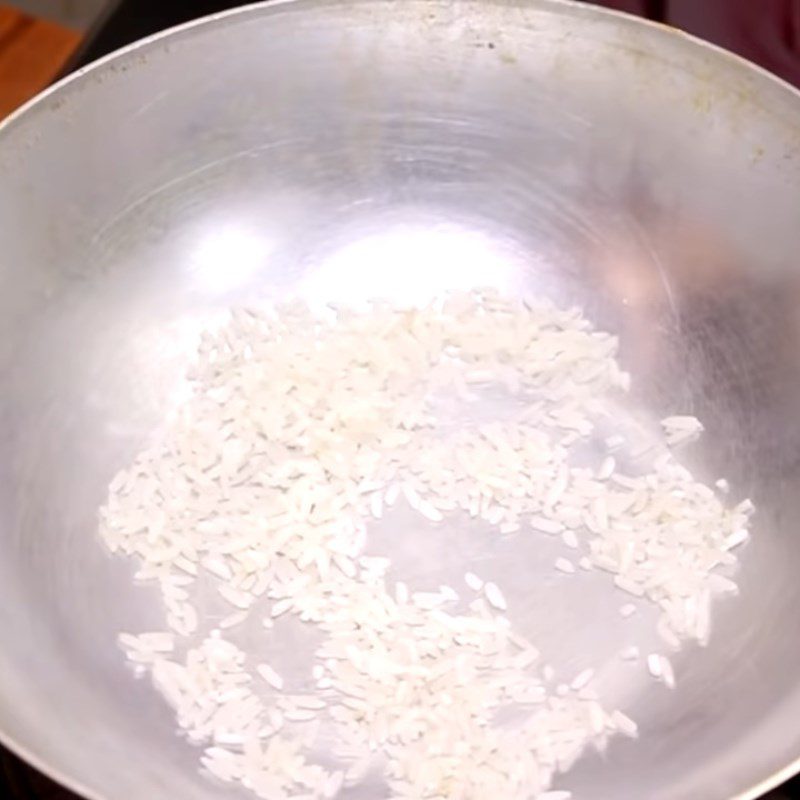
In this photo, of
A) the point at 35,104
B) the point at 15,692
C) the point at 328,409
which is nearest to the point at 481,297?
the point at 328,409

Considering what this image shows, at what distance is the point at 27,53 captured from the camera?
1519 millimetres

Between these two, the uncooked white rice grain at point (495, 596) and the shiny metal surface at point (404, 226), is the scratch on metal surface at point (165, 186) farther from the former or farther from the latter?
the uncooked white rice grain at point (495, 596)

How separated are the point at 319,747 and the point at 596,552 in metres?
0.25

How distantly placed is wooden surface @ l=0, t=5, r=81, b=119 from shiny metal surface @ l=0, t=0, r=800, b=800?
527 mm

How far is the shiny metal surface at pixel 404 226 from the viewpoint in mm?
862

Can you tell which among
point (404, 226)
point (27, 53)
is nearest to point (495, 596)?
point (404, 226)

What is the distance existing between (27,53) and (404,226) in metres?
0.71

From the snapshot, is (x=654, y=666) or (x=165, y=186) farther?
(x=165, y=186)

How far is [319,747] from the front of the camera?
79 centimetres

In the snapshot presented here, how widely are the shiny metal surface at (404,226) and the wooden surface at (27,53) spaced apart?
527mm

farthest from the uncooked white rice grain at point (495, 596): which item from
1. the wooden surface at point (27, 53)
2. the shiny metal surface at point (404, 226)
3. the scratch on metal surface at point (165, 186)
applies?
the wooden surface at point (27, 53)

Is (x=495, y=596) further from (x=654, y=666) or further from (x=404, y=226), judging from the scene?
A: (x=404, y=226)

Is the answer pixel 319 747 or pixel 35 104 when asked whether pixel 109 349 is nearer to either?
pixel 35 104

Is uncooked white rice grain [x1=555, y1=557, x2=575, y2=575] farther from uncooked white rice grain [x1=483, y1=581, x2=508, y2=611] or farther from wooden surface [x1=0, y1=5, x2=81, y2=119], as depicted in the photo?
wooden surface [x1=0, y1=5, x2=81, y2=119]
